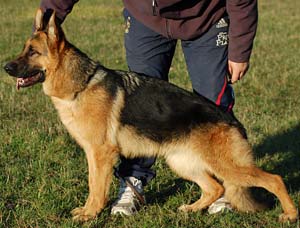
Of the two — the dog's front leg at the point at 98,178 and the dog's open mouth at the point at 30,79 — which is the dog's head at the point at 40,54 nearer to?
the dog's open mouth at the point at 30,79

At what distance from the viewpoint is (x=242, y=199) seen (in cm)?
441

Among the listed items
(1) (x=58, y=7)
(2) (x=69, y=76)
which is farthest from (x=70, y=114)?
(1) (x=58, y=7)

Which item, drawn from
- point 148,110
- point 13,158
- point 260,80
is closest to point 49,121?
point 13,158

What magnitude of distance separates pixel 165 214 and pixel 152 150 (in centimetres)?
52

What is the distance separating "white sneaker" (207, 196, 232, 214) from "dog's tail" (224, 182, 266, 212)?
85mm

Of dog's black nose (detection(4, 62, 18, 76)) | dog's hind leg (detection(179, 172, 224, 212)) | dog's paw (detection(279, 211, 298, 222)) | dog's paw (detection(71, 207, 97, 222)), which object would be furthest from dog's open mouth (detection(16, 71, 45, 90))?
dog's paw (detection(279, 211, 298, 222))

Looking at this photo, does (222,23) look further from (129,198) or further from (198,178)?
(129,198)

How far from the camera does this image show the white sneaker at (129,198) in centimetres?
442

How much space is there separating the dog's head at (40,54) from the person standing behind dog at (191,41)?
163 mm

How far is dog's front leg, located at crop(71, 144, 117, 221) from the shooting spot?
427cm

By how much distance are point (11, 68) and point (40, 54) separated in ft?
0.82

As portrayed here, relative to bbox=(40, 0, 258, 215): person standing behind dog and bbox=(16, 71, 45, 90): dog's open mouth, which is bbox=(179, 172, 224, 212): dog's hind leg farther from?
bbox=(16, 71, 45, 90): dog's open mouth

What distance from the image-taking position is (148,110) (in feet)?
14.2

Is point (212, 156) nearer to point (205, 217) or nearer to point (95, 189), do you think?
point (205, 217)
